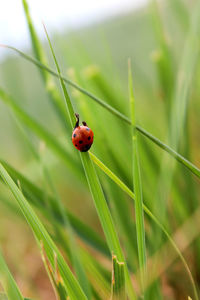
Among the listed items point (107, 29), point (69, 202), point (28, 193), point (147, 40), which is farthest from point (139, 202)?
point (107, 29)

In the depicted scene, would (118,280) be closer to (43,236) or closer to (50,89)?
(43,236)

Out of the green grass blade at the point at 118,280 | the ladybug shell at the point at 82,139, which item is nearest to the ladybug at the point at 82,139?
the ladybug shell at the point at 82,139

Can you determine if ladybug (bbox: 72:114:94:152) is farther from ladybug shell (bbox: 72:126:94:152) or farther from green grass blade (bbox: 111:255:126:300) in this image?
green grass blade (bbox: 111:255:126:300)

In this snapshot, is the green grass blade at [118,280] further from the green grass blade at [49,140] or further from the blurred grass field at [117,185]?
the green grass blade at [49,140]

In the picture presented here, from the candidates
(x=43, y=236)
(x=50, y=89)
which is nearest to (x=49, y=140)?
(x=50, y=89)

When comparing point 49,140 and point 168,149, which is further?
point 49,140

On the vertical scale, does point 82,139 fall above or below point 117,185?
above
